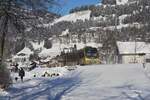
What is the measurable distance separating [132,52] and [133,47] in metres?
5.05

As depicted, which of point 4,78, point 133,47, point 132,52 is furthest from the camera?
point 133,47

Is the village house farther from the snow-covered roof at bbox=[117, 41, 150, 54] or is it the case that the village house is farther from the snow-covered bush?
the snow-covered bush

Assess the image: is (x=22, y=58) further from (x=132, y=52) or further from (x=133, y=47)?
(x=132, y=52)

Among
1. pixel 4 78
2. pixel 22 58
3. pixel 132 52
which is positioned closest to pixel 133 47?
pixel 132 52

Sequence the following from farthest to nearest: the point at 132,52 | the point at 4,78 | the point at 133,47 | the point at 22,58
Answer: the point at 22,58 < the point at 133,47 < the point at 132,52 < the point at 4,78

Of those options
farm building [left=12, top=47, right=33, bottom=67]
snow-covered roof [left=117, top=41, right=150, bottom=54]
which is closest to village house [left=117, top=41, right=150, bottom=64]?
snow-covered roof [left=117, top=41, right=150, bottom=54]

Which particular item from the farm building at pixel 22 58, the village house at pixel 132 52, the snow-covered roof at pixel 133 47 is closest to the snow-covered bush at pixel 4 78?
the farm building at pixel 22 58

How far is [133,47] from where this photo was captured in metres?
137

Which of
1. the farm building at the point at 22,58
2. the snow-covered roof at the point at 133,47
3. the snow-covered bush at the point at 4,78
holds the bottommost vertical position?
the snow-covered bush at the point at 4,78

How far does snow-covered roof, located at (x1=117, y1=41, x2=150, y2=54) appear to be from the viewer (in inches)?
5167

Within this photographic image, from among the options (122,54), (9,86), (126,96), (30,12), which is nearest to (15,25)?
(30,12)

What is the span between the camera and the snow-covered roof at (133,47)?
5167 inches

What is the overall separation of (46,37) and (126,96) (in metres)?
5.72

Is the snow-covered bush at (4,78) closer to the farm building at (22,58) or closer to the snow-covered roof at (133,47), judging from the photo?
the farm building at (22,58)
